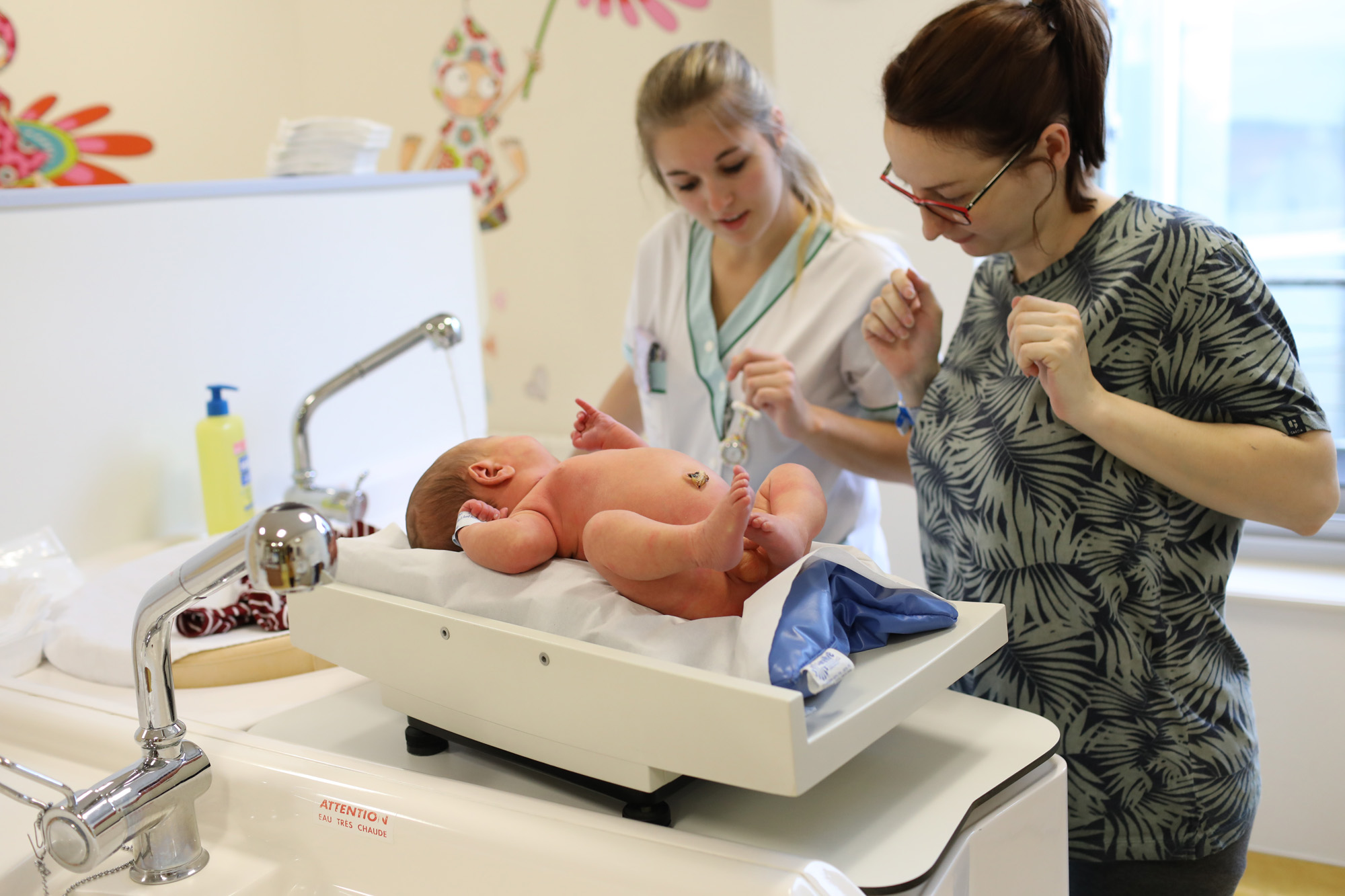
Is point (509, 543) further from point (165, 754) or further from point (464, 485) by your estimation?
point (165, 754)

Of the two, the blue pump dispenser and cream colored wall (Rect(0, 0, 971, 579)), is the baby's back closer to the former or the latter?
the blue pump dispenser

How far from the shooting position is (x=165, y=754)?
89cm

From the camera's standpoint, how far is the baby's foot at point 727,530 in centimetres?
83

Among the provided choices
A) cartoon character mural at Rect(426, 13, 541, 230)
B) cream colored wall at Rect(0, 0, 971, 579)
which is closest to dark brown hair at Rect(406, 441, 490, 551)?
cream colored wall at Rect(0, 0, 971, 579)

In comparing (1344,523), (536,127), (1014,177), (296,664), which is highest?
→ (536,127)

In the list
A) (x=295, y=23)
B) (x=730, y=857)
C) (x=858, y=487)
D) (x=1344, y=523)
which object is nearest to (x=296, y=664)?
(x=730, y=857)

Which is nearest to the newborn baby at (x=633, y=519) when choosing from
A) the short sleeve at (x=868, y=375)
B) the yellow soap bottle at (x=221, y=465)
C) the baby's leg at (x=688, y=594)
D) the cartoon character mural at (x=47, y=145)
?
the baby's leg at (x=688, y=594)

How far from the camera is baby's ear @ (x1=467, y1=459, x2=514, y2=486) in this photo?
1116 mm

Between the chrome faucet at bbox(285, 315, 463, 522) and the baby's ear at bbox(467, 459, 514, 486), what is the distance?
0.67 m

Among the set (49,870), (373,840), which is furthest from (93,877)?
(373,840)

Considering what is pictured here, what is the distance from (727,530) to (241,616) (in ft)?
2.71

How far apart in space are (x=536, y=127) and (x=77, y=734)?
255cm

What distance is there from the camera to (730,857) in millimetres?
765

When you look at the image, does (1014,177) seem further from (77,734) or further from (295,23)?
(295,23)
